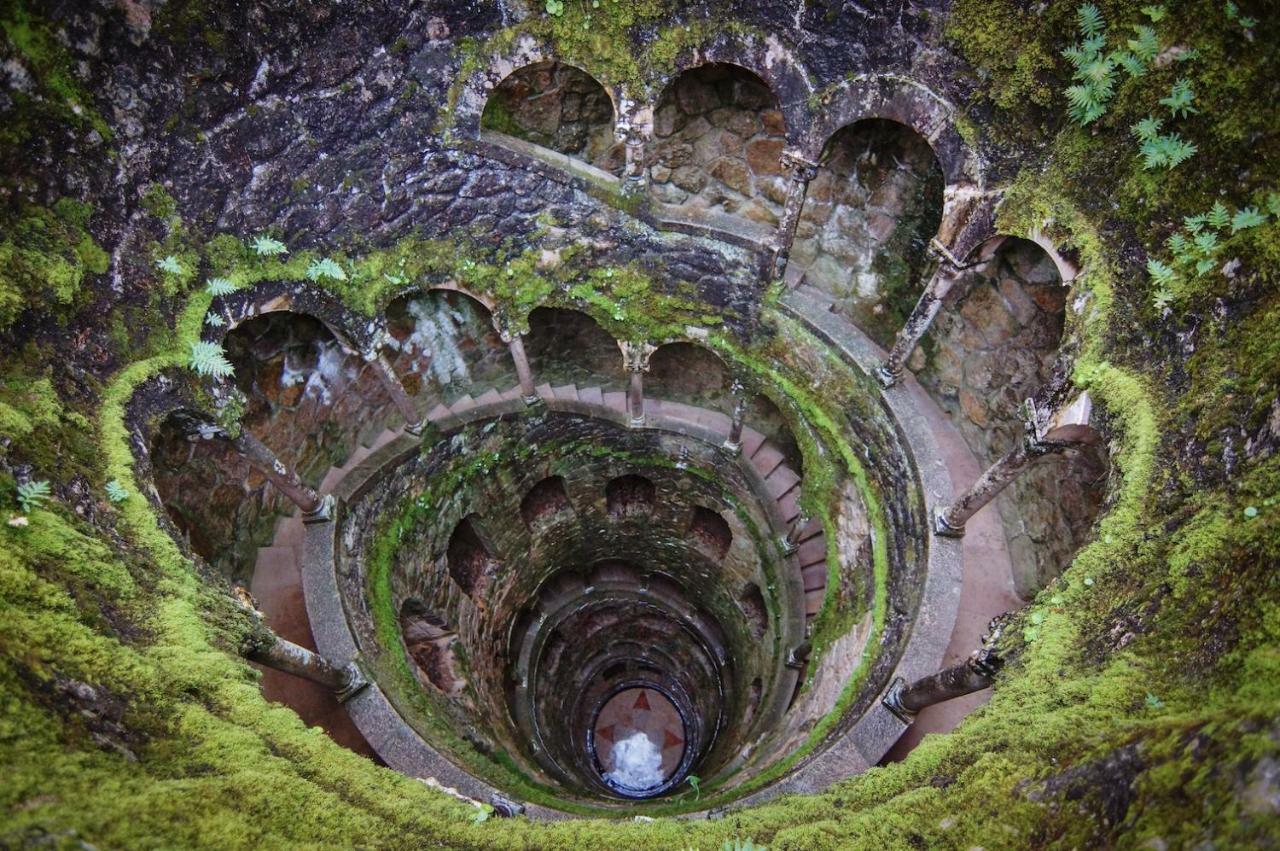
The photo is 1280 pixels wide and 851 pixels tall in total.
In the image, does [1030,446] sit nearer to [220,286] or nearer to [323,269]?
[323,269]

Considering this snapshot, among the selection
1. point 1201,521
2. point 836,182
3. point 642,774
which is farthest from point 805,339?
point 642,774

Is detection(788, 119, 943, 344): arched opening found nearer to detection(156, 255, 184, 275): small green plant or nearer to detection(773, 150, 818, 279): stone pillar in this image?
detection(773, 150, 818, 279): stone pillar

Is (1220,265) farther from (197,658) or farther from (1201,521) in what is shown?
(197,658)

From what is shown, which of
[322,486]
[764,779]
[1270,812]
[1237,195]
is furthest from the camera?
[322,486]

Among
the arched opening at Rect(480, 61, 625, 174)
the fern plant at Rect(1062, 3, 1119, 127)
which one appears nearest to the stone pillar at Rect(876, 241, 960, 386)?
the fern plant at Rect(1062, 3, 1119, 127)

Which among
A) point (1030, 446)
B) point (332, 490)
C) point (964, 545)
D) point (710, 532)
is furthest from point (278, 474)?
point (964, 545)

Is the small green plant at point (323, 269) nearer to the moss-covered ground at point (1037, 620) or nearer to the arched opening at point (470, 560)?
the moss-covered ground at point (1037, 620)

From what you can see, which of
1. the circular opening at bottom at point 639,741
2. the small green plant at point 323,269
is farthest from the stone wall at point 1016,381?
the circular opening at bottom at point 639,741
